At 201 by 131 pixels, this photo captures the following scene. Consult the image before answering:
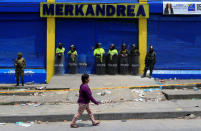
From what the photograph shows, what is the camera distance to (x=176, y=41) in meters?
14.5

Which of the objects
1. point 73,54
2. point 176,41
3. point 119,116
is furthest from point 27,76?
point 176,41

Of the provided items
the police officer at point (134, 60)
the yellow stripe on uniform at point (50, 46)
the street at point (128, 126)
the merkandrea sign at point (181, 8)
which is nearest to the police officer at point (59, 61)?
the yellow stripe on uniform at point (50, 46)

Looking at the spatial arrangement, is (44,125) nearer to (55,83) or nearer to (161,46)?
(55,83)

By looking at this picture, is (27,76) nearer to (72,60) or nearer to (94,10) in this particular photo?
(72,60)

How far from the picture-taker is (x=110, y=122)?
7.89 meters

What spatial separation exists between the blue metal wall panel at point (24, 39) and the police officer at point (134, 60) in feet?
15.2

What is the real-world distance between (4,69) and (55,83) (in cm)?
363

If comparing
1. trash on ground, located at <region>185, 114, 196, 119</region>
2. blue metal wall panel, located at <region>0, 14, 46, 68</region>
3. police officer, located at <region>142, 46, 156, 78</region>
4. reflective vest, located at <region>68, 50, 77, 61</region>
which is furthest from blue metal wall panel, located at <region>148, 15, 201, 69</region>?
trash on ground, located at <region>185, 114, 196, 119</region>

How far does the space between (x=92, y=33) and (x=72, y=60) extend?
183 centimetres

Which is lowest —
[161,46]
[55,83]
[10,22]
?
[55,83]

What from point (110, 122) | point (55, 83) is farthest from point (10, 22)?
point (110, 122)

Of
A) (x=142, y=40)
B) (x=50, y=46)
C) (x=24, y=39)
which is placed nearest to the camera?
(x=50, y=46)

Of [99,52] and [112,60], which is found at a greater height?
[99,52]

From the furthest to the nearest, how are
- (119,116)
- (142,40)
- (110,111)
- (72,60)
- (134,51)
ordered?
(142,40), (72,60), (134,51), (110,111), (119,116)
